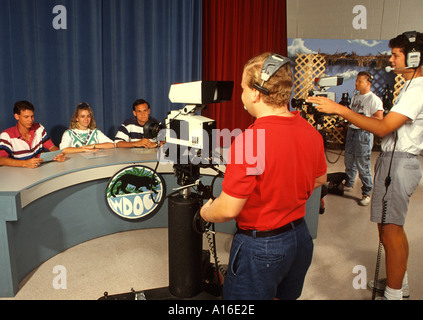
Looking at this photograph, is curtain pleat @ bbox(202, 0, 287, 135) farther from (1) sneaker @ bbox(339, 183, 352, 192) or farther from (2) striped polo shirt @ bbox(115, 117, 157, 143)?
(1) sneaker @ bbox(339, 183, 352, 192)

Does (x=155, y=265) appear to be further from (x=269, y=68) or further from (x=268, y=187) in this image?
(x=269, y=68)

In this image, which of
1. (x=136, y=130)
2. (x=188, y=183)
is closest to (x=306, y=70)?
(x=136, y=130)

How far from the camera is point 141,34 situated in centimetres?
351

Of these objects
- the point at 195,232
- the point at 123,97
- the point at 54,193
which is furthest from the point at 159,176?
the point at 123,97

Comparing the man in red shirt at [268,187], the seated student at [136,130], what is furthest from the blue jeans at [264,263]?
the seated student at [136,130]

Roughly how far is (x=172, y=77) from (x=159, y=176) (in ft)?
5.45

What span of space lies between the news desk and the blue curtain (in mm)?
870

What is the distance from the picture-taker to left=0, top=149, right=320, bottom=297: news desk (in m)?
1.79

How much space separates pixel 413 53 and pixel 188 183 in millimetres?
1171

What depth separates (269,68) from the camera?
910 millimetres

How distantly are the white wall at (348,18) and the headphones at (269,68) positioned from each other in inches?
235

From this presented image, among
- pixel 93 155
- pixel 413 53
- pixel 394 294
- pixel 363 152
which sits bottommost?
pixel 394 294

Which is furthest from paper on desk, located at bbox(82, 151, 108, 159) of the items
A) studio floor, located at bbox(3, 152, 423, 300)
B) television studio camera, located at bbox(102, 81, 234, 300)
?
television studio camera, located at bbox(102, 81, 234, 300)

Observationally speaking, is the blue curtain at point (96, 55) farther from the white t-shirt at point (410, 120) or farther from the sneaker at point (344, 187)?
the white t-shirt at point (410, 120)
